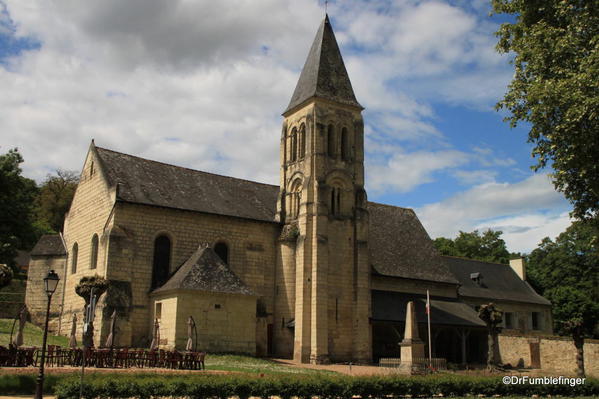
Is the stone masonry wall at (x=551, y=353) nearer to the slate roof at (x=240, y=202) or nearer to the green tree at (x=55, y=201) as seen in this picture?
the slate roof at (x=240, y=202)

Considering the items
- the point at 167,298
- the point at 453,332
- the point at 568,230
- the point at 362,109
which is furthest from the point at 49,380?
the point at 568,230

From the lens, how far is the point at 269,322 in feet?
119

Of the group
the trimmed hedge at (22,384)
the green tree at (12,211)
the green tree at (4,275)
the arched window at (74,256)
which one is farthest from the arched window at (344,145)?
the trimmed hedge at (22,384)

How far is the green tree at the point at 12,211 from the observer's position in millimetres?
42156

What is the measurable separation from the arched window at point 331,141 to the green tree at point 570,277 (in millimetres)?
30492

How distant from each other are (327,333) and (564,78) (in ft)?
67.2

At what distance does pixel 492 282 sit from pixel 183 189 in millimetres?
28502

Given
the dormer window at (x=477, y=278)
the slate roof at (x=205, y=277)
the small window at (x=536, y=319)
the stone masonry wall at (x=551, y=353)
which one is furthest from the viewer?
the small window at (x=536, y=319)

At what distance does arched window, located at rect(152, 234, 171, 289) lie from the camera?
32.8 m

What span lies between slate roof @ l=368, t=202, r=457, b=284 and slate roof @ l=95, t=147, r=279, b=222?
328 inches

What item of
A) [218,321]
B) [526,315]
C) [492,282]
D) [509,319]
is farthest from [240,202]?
[526,315]

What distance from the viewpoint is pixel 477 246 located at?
72125 mm

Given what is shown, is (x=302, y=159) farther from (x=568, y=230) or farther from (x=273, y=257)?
(x=568, y=230)

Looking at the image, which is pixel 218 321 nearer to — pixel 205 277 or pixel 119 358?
pixel 205 277
